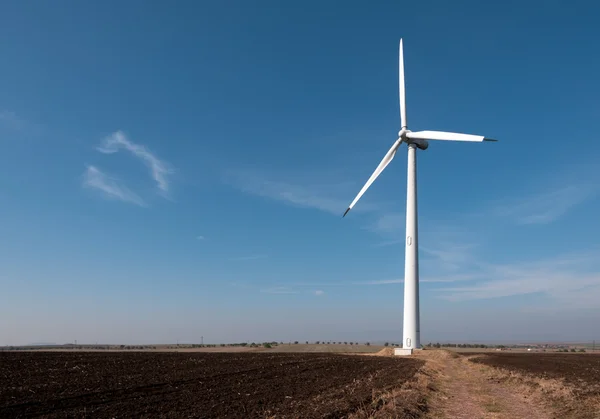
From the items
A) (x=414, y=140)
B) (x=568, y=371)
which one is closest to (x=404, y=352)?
(x=568, y=371)

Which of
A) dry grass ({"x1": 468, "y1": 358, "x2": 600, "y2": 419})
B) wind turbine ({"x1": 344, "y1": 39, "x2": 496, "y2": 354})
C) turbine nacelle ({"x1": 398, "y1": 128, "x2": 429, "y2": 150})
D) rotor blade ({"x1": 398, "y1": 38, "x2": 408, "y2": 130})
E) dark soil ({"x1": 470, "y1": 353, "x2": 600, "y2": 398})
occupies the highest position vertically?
rotor blade ({"x1": 398, "y1": 38, "x2": 408, "y2": 130})

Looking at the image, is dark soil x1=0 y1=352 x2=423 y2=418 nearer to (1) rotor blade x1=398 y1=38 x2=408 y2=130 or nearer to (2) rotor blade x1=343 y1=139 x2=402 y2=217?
(2) rotor blade x1=343 y1=139 x2=402 y2=217

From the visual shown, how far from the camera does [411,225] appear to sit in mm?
69500

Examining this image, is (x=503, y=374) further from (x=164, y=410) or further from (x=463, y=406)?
(x=164, y=410)

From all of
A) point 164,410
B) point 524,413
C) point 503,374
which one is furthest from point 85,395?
point 503,374

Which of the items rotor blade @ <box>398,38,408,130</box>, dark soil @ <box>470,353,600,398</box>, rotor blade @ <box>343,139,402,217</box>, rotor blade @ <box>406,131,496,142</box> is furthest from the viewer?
rotor blade @ <box>398,38,408,130</box>

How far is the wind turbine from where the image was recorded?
224ft

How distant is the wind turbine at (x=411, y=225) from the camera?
68.2m

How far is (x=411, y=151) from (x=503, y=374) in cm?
3962

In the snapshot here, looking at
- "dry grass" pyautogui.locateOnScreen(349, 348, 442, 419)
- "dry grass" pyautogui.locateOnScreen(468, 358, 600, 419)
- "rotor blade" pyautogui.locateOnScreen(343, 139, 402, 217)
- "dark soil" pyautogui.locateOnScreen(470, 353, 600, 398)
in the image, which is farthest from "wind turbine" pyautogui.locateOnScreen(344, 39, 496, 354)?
"dry grass" pyautogui.locateOnScreen(349, 348, 442, 419)

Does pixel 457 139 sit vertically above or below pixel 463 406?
above

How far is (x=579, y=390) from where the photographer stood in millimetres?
27484

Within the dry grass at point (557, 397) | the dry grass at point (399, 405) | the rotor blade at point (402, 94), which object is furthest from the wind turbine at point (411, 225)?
Answer: the dry grass at point (399, 405)

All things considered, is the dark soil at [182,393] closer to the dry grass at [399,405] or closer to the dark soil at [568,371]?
the dry grass at [399,405]
